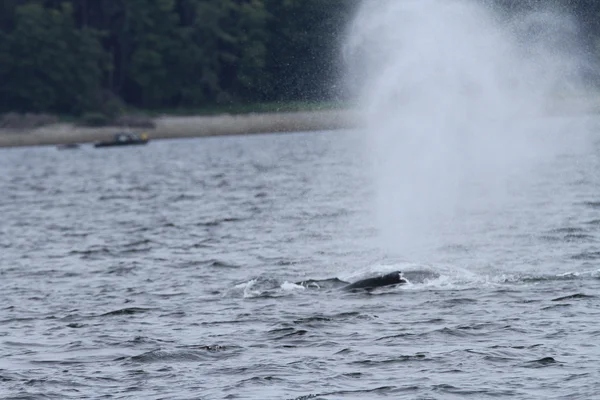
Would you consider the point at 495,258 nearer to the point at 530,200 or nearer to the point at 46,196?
the point at 530,200

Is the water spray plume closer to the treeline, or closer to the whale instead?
the whale

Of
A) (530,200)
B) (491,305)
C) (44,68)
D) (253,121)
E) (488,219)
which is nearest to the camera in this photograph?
(491,305)

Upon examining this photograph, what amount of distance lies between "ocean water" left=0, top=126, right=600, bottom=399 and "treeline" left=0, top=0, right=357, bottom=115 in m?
84.0

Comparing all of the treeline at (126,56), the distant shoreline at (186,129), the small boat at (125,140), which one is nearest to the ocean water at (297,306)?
the small boat at (125,140)

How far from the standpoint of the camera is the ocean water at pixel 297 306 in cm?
1722

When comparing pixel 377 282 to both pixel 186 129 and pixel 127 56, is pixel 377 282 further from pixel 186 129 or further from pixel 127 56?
pixel 127 56

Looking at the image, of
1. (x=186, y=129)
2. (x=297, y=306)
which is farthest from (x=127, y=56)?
(x=297, y=306)

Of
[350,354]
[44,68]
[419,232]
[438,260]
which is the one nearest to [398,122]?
[419,232]

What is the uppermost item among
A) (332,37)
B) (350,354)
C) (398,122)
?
(332,37)

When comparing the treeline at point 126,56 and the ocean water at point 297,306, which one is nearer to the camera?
the ocean water at point 297,306

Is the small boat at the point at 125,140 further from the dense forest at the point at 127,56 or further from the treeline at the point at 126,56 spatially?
the treeline at the point at 126,56

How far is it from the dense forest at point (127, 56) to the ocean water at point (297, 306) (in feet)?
272

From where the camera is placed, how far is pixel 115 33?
14312cm

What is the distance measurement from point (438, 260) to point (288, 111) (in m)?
100
